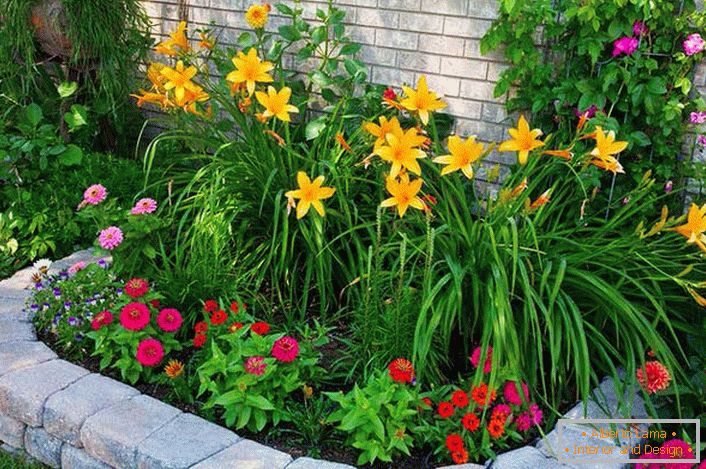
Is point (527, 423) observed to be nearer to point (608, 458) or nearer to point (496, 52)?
point (608, 458)

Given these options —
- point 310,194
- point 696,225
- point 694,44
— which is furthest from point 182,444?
→ point 694,44

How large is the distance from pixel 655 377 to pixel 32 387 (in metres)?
1.93

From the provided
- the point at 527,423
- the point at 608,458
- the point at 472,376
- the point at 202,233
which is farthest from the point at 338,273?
the point at 608,458

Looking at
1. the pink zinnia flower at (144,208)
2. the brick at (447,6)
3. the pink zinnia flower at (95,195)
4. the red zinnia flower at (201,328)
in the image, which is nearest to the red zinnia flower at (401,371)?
the red zinnia flower at (201,328)

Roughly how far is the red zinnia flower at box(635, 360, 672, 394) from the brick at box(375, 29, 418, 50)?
1.70 meters

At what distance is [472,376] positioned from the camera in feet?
8.34

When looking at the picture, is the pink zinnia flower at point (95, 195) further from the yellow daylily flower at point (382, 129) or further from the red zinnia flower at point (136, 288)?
the yellow daylily flower at point (382, 129)

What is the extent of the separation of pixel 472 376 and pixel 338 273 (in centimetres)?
74

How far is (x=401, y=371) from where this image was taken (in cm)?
234

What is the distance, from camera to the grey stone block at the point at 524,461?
2188 millimetres

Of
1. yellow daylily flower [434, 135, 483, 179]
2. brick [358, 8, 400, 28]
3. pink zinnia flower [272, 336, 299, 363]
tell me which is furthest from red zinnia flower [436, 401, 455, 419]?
brick [358, 8, 400, 28]

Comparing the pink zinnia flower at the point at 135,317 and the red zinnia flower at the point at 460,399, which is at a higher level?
the pink zinnia flower at the point at 135,317

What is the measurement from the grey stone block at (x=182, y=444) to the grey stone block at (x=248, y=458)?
0.03 meters

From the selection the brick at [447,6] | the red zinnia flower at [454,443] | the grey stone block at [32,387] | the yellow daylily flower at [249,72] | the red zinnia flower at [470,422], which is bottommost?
the grey stone block at [32,387]
